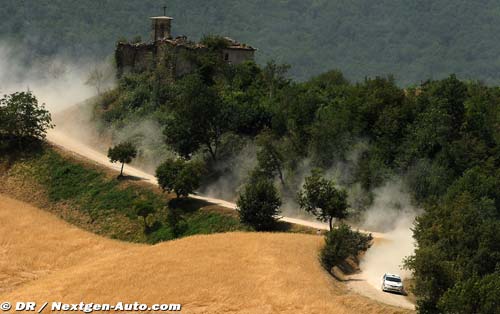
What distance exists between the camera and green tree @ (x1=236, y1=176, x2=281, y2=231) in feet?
250

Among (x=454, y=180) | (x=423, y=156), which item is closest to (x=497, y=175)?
(x=454, y=180)

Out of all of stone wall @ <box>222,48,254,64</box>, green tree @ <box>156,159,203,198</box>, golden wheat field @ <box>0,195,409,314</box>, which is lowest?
golden wheat field @ <box>0,195,409,314</box>

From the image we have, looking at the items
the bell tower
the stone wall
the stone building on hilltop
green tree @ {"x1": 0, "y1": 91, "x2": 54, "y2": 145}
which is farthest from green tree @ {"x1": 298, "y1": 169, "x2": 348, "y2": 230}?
the bell tower

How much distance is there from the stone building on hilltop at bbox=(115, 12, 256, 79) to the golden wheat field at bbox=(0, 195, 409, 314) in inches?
1663

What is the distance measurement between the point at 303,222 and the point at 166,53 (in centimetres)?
4306

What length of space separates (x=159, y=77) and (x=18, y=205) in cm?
3187

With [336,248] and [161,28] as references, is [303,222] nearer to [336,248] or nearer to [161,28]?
[336,248]

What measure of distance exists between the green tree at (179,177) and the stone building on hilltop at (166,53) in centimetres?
3085

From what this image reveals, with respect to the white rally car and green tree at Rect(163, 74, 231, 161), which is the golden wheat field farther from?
green tree at Rect(163, 74, 231, 161)

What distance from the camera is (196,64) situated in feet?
376

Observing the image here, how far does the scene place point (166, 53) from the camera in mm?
116438

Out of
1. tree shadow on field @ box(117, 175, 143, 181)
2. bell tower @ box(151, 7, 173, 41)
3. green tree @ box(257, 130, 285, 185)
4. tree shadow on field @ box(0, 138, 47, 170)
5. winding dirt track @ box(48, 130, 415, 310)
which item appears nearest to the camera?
winding dirt track @ box(48, 130, 415, 310)

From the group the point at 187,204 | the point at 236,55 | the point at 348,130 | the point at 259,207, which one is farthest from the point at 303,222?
the point at 236,55

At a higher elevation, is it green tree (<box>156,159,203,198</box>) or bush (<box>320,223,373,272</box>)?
green tree (<box>156,159,203,198</box>)
